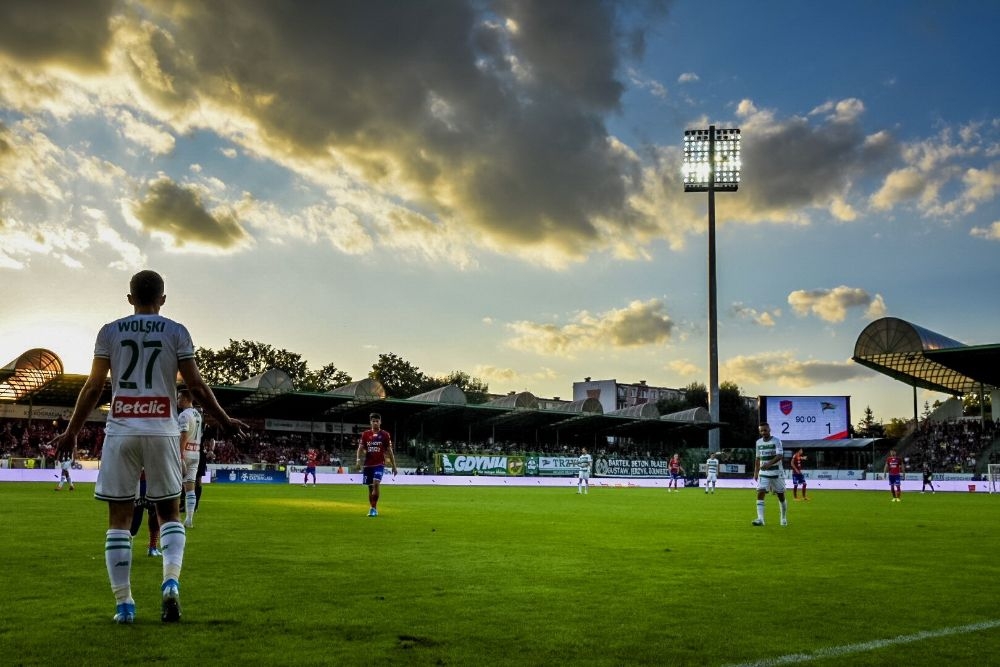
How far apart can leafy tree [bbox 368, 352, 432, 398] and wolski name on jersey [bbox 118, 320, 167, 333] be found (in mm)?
123249

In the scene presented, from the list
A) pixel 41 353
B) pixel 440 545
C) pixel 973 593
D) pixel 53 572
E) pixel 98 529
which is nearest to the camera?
pixel 973 593

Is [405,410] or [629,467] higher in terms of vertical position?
[405,410]

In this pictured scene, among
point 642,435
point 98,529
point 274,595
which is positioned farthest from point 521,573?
point 642,435

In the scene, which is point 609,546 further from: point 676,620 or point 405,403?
point 405,403

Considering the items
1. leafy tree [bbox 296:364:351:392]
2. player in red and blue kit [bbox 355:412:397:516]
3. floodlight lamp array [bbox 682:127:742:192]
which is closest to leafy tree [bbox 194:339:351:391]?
leafy tree [bbox 296:364:351:392]

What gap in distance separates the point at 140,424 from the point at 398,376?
12595 cm

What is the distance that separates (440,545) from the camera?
523 inches

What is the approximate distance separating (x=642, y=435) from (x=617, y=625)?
96851 millimetres

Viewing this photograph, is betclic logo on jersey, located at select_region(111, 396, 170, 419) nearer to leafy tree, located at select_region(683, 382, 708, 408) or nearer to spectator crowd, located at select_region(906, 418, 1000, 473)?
spectator crowd, located at select_region(906, 418, 1000, 473)

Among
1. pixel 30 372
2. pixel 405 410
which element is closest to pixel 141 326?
pixel 30 372

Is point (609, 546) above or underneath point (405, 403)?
underneath

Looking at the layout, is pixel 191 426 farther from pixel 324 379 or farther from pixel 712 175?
pixel 324 379

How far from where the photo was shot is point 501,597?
326 inches

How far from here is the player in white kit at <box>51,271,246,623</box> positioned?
665 cm
